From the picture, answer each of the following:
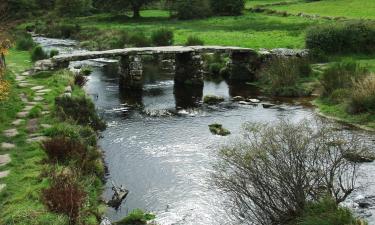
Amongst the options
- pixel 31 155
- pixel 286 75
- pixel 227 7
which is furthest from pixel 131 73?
pixel 227 7

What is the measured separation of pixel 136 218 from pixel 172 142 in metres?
7.01

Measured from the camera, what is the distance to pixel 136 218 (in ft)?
40.9

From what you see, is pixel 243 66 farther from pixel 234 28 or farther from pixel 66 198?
pixel 66 198

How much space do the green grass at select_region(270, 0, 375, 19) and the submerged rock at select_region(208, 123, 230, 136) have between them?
30.2 metres

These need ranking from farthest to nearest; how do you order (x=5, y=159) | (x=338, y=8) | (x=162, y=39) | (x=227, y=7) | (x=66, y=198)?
(x=227, y=7) < (x=338, y=8) < (x=162, y=39) < (x=5, y=159) < (x=66, y=198)

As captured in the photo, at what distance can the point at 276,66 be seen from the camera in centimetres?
2923

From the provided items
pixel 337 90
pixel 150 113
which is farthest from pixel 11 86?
pixel 337 90

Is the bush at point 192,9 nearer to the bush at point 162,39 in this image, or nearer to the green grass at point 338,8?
the green grass at point 338,8

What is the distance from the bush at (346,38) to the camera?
33875mm

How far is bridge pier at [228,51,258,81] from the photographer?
3297 cm

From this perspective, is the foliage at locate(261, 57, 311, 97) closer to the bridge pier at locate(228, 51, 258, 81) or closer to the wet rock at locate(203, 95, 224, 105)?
the bridge pier at locate(228, 51, 258, 81)

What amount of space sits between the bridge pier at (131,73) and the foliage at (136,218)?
17.7 m

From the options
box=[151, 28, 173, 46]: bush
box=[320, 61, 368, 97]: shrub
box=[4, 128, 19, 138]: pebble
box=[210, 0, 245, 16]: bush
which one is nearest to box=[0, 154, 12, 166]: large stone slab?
box=[4, 128, 19, 138]: pebble

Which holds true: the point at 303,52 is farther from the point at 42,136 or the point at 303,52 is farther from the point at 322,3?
the point at 322,3
